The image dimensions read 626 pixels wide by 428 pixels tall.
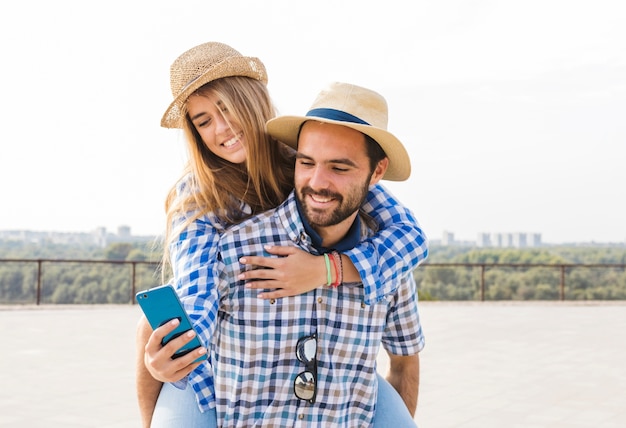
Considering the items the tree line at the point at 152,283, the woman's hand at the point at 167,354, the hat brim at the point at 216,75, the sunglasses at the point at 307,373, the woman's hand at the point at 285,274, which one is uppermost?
the hat brim at the point at 216,75

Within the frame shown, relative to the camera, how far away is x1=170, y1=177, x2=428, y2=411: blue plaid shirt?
7.47 ft

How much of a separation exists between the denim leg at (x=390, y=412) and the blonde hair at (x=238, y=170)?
76 cm

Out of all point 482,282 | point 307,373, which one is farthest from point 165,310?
point 482,282

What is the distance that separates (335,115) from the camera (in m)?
2.43

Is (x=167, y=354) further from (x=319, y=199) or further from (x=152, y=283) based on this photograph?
(x=152, y=283)

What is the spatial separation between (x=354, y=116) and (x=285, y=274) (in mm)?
533

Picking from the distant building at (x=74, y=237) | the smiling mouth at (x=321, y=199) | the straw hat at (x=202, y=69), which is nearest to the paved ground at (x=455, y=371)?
the straw hat at (x=202, y=69)

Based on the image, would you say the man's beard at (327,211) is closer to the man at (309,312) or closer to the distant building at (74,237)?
the man at (309,312)

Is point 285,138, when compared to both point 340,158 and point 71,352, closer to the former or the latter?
point 340,158

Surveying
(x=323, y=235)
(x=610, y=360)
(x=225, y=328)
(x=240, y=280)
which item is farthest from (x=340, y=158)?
(x=610, y=360)

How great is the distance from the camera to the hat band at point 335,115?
243 centimetres

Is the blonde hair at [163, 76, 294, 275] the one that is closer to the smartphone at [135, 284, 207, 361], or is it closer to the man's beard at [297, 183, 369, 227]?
the man's beard at [297, 183, 369, 227]

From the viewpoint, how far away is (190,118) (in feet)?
9.93

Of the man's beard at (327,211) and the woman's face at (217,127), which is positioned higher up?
the woman's face at (217,127)
